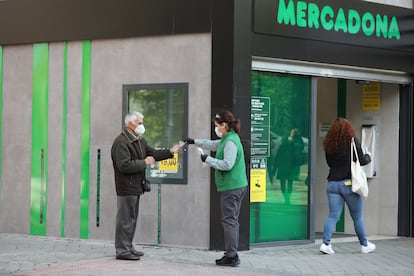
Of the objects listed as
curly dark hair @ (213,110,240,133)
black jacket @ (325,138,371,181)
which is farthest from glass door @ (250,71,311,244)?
curly dark hair @ (213,110,240,133)

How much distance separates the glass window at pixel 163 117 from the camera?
35.2 ft

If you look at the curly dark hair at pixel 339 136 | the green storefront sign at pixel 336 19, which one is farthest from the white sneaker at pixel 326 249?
the green storefront sign at pixel 336 19

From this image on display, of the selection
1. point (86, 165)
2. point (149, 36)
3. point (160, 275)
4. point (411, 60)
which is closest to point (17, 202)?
point (86, 165)

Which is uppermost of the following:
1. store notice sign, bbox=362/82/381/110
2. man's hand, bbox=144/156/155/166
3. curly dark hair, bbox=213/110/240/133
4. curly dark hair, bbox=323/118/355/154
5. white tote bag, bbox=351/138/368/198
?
store notice sign, bbox=362/82/381/110

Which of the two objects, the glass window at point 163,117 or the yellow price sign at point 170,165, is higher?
the glass window at point 163,117

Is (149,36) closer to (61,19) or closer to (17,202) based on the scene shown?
(61,19)

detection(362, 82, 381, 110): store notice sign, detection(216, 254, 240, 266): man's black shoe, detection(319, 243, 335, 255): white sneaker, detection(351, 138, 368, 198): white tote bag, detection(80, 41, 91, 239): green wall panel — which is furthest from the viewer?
detection(362, 82, 381, 110): store notice sign

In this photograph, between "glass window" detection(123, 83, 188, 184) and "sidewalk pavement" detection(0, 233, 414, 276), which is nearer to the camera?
"sidewalk pavement" detection(0, 233, 414, 276)

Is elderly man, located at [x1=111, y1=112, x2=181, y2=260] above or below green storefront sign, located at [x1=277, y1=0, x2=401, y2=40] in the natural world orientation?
below

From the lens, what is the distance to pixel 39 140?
11938 mm

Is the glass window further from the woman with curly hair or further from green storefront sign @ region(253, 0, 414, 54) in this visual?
the woman with curly hair

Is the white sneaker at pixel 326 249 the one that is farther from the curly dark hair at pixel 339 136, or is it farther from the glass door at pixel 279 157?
the curly dark hair at pixel 339 136

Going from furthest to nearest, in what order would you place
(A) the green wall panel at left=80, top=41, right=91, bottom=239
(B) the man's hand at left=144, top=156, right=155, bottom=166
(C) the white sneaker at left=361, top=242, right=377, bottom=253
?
(A) the green wall panel at left=80, top=41, right=91, bottom=239 < (C) the white sneaker at left=361, top=242, right=377, bottom=253 < (B) the man's hand at left=144, top=156, right=155, bottom=166

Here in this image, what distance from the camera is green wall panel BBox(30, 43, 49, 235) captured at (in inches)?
467
